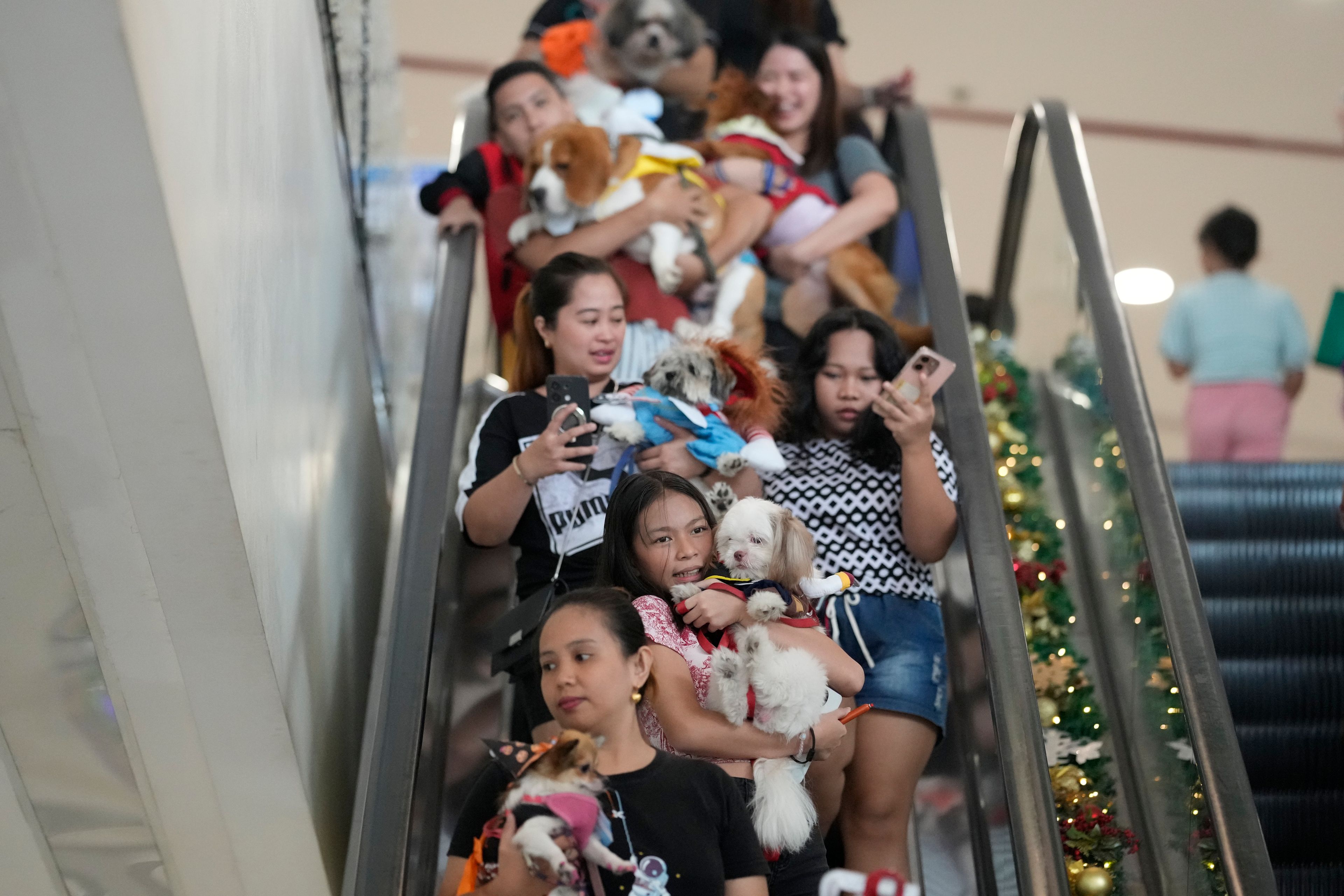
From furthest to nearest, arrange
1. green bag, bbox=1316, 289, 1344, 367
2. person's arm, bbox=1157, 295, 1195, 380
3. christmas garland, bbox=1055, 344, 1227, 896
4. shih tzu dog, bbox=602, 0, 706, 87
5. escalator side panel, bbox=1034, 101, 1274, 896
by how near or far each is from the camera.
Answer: person's arm, bbox=1157, 295, 1195, 380 < shih tzu dog, bbox=602, 0, 706, 87 < green bag, bbox=1316, 289, 1344, 367 < christmas garland, bbox=1055, 344, 1227, 896 < escalator side panel, bbox=1034, 101, 1274, 896

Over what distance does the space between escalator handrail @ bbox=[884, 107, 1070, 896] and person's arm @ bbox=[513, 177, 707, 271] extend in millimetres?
643

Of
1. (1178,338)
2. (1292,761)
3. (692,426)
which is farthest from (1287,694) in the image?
(1178,338)

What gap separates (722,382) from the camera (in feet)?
10.6

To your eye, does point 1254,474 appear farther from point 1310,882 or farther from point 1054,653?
point 1310,882

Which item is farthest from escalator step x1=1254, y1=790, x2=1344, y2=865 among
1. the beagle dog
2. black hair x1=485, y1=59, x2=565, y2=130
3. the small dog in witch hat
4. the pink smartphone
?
black hair x1=485, y1=59, x2=565, y2=130

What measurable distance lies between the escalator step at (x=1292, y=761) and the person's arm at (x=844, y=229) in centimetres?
174

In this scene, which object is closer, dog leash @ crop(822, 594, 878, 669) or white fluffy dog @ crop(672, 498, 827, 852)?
white fluffy dog @ crop(672, 498, 827, 852)

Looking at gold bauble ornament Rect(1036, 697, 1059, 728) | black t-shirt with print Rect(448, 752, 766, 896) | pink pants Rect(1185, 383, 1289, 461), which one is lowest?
black t-shirt with print Rect(448, 752, 766, 896)

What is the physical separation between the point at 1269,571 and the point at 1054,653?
741 mm

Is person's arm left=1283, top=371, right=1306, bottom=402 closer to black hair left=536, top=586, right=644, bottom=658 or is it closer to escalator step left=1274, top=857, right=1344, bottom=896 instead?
escalator step left=1274, top=857, right=1344, bottom=896

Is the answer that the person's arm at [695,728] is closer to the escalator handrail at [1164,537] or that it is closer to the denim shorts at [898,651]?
the denim shorts at [898,651]

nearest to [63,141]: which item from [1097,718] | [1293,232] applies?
[1097,718]

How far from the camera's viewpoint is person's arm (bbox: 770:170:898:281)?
13.5ft

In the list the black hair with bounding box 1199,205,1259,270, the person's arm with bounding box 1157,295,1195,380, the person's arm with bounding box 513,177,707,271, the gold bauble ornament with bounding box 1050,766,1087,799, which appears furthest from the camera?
the person's arm with bounding box 1157,295,1195,380
